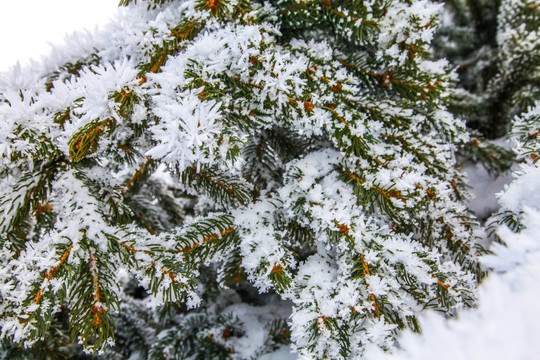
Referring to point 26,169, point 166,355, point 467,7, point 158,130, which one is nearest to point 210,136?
point 158,130

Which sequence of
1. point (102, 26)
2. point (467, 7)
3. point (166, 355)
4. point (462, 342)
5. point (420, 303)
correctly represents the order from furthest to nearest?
point (467, 7) → point (166, 355) → point (102, 26) → point (420, 303) → point (462, 342)

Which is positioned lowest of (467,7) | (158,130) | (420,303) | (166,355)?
(166,355)

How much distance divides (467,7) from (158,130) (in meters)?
3.22

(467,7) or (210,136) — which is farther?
(467,7)

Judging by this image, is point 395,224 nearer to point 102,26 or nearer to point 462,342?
point 462,342

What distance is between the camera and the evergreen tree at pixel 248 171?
835 mm

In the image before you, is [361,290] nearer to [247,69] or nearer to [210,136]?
[210,136]

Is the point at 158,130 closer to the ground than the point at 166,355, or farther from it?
farther from it

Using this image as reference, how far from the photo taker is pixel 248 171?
1.44 m

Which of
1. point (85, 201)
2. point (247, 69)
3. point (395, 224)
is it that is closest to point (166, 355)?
point (85, 201)

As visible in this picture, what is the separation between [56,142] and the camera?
0.98 meters

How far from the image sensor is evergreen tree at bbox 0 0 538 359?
83 centimetres

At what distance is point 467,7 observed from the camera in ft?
9.14

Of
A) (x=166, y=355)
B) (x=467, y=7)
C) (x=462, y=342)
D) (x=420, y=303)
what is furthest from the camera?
(x=467, y=7)
